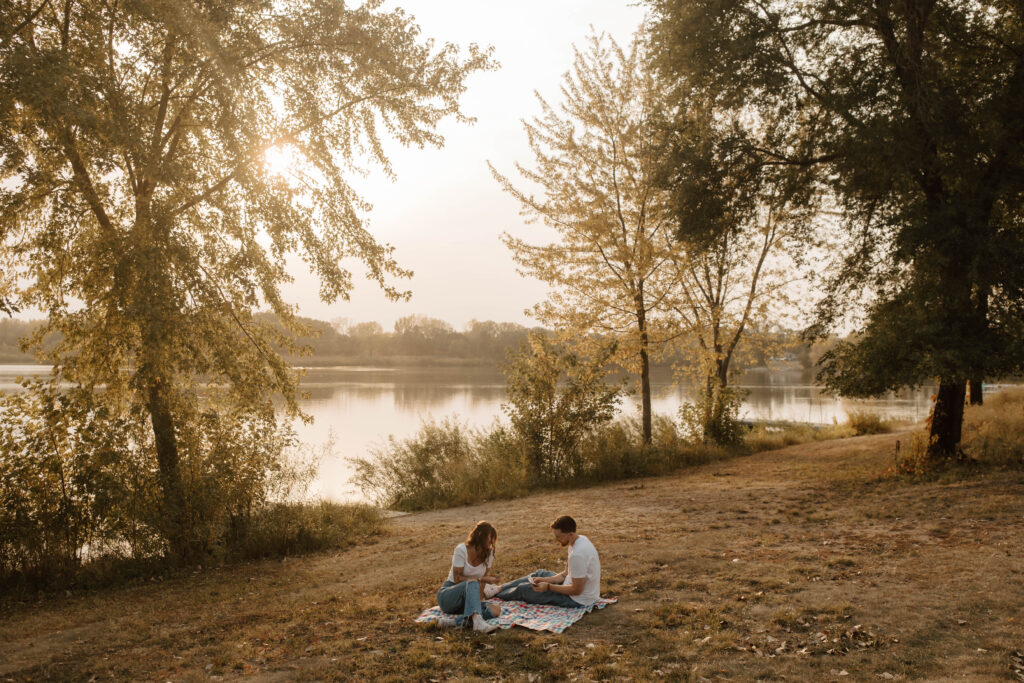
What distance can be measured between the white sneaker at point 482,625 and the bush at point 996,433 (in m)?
10.6

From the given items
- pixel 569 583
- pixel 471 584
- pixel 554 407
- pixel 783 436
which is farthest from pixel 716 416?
pixel 471 584

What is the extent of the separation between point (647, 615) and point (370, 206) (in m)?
7.50

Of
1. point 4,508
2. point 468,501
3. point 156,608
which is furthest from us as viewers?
point 468,501

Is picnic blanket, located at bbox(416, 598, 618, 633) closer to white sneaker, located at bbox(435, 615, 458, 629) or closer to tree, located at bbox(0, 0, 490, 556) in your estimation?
white sneaker, located at bbox(435, 615, 458, 629)

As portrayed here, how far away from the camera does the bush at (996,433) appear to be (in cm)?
1257

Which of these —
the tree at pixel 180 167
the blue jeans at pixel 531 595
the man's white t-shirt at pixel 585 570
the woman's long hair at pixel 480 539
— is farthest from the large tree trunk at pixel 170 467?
the man's white t-shirt at pixel 585 570

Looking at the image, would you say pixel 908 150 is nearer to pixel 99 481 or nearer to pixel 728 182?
pixel 728 182

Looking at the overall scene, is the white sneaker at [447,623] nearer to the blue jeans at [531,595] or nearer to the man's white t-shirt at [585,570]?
the blue jeans at [531,595]

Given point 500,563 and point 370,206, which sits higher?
point 370,206

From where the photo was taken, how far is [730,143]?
1344 centimetres

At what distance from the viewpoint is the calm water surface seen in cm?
2331

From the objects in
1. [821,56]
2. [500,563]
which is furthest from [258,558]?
[821,56]

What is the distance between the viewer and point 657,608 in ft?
21.2

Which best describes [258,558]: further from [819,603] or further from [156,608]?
[819,603]
